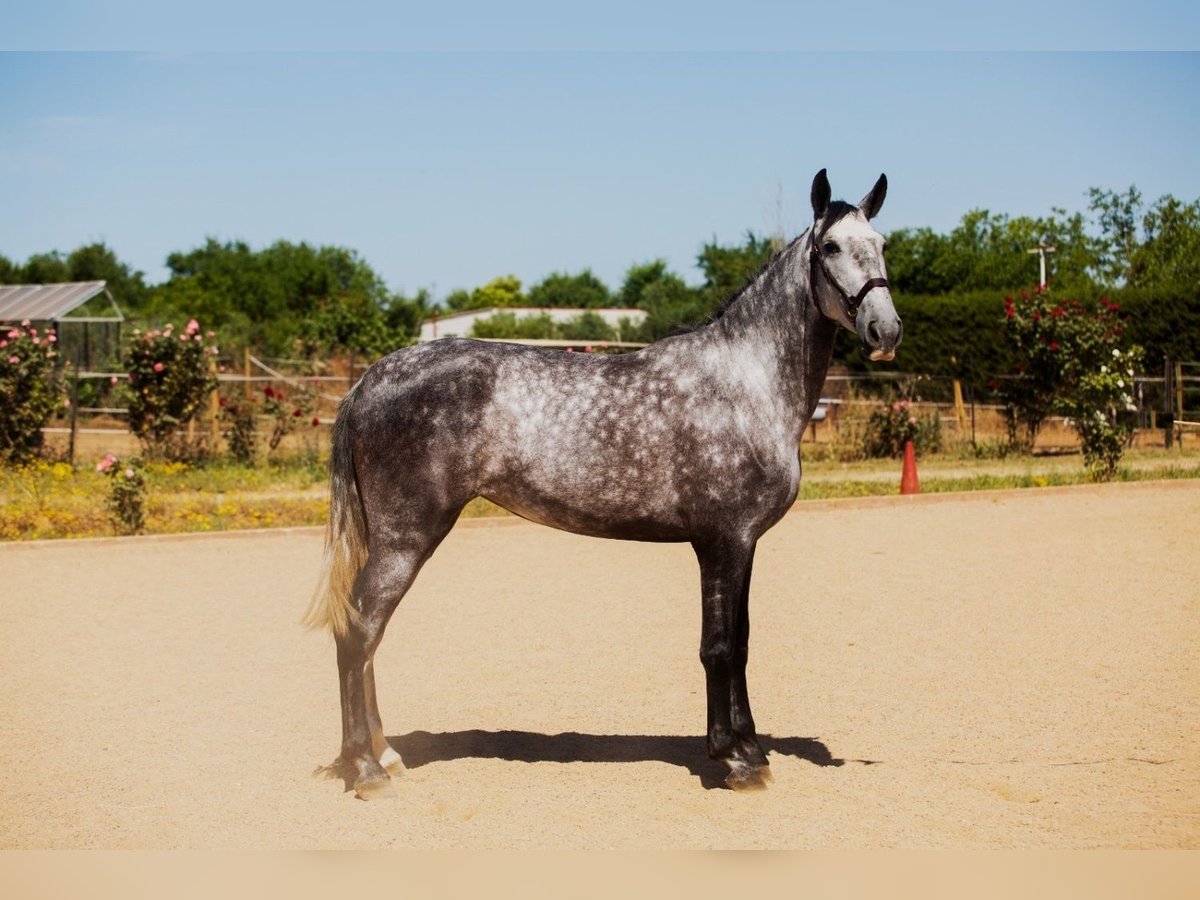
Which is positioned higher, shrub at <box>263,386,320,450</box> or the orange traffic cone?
shrub at <box>263,386,320,450</box>

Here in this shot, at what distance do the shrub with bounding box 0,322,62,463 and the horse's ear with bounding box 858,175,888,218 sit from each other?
1532cm

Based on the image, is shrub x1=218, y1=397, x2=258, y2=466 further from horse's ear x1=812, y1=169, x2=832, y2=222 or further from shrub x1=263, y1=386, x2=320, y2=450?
horse's ear x1=812, y1=169, x2=832, y2=222

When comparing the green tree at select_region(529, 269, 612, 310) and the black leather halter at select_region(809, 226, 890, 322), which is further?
Answer: the green tree at select_region(529, 269, 612, 310)

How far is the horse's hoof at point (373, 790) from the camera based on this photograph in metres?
4.96

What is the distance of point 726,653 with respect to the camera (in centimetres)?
502

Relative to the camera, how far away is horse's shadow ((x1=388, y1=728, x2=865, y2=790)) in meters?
5.51

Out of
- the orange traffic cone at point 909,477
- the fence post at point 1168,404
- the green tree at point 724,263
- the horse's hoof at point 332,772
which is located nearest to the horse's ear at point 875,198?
the horse's hoof at point 332,772

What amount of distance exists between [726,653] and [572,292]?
75.5 meters

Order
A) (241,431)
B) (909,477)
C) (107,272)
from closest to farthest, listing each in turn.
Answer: (909,477), (241,431), (107,272)

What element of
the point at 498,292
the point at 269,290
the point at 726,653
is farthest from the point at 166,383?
the point at 498,292

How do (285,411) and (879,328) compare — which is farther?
(285,411)

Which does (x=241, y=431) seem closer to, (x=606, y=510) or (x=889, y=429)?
(x=889, y=429)

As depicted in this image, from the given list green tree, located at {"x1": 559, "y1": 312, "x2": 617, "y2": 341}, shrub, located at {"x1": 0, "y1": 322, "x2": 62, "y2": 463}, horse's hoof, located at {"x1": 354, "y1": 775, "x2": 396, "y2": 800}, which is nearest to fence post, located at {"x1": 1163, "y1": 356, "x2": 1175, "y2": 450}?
shrub, located at {"x1": 0, "y1": 322, "x2": 62, "y2": 463}

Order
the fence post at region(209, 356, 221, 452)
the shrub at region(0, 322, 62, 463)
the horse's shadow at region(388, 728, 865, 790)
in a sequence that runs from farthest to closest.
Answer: the fence post at region(209, 356, 221, 452)
the shrub at region(0, 322, 62, 463)
the horse's shadow at region(388, 728, 865, 790)
